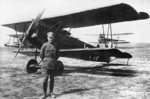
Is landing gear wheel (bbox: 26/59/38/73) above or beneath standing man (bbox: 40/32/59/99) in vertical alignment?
beneath

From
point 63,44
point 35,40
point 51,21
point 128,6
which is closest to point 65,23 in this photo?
point 51,21

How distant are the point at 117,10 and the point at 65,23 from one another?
307cm

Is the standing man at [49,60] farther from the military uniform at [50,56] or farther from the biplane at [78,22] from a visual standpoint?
the biplane at [78,22]

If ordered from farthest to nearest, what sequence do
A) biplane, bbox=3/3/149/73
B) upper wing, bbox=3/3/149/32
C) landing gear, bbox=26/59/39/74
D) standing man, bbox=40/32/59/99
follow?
landing gear, bbox=26/59/39/74
biplane, bbox=3/3/149/73
upper wing, bbox=3/3/149/32
standing man, bbox=40/32/59/99

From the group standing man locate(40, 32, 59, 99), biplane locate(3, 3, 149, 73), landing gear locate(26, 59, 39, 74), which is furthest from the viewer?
landing gear locate(26, 59, 39, 74)

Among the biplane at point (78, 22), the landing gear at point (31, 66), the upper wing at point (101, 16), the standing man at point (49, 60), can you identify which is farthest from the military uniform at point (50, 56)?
the landing gear at point (31, 66)

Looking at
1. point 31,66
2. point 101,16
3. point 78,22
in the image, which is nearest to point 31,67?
point 31,66

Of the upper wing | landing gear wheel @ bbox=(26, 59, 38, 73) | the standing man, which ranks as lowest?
landing gear wheel @ bbox=(26, 59, 38, 73)

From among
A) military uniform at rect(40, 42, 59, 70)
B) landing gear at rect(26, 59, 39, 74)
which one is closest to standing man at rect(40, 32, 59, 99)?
military uniform at rect(40, 42, 59, 70)

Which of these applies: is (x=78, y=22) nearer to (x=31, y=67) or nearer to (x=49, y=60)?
(x=31, y=67)

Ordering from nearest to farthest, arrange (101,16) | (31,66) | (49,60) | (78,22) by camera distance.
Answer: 1. (49,60)
2. (31,66)
3. (101,16)
4. (78,22)

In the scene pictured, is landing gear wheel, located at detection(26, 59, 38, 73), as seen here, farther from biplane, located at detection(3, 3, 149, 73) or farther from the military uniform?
the military uniform

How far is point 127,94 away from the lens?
15.9 ft

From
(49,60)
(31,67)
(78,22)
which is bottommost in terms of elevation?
(31,67)
